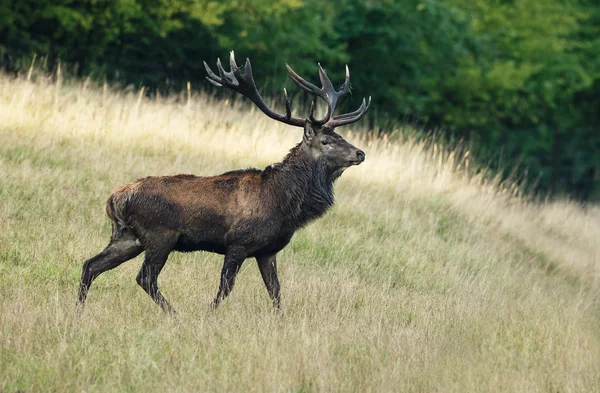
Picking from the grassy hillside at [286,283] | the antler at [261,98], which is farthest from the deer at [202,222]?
the antler at [261,98]

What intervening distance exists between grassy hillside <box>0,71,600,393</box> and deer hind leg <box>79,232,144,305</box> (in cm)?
22

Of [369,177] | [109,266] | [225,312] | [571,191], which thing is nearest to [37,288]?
[109,266]

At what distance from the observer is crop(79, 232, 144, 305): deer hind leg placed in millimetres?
7906

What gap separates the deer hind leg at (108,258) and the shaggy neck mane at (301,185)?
127cm

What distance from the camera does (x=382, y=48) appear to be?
2608cm

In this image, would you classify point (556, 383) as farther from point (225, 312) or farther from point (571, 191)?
point (571, 191)

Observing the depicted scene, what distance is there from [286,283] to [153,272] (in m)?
1.80

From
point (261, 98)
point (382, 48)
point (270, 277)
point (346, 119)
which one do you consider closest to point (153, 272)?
point (270, 277)

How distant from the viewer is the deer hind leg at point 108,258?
791 centimetres

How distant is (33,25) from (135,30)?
2543mm

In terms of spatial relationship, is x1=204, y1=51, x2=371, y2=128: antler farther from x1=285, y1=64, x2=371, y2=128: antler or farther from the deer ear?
the deer ear

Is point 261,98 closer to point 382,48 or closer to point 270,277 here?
point 270,277

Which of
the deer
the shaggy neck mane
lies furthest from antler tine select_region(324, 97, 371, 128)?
the deer

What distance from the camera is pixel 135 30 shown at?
22.6 meters
